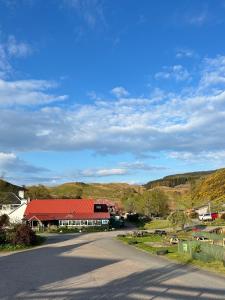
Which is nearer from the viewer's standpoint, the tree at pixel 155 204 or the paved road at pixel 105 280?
the paved road at pixel 105 280

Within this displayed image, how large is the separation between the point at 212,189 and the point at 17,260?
422 feet

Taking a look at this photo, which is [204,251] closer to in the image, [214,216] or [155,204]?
[214,216]

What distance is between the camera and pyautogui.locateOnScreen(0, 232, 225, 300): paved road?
Result: 2136 centimetres

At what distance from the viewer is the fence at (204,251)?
34062 mm

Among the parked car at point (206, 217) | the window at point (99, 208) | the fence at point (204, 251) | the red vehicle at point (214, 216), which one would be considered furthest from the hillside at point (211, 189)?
the fence at point (204, 251)

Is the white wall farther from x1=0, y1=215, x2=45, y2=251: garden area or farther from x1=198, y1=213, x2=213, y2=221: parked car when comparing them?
x1=0, y1=215, x2=45, y2=251: garden area

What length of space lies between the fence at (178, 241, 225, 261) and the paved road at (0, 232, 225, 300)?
7.78ft

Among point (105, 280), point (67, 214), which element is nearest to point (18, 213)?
point (67, 214)

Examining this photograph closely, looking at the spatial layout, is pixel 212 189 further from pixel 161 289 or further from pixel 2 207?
pixel 161 289

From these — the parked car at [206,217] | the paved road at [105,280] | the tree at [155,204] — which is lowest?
the paved road at [105,280]

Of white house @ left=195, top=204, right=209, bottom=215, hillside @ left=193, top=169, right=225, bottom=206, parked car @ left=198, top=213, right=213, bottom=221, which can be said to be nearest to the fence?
parked car @ left=198, top=213, right=213, bottom=221

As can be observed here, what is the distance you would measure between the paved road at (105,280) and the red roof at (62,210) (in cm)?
5609

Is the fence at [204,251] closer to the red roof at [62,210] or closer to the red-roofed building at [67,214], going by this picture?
the red-roofed building at [67,214]

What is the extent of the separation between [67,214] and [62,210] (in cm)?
296
